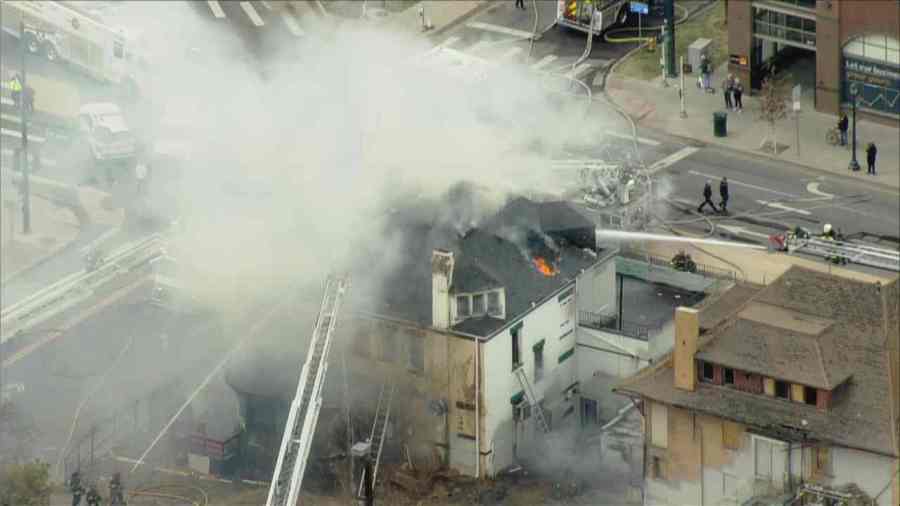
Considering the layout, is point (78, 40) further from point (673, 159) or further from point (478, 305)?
point (478, 305)

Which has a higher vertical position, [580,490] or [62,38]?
[62,38]

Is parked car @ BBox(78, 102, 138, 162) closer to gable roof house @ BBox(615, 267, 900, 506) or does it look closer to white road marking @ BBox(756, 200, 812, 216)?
white road marking @ BBox(756, 200, 812, 216)

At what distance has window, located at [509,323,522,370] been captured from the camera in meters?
84.6

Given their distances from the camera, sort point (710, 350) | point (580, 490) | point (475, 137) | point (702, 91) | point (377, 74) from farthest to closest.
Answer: point (702, 91)
point (377, 74)
point (475, 137)
point (580, 490)
point (710, 350)

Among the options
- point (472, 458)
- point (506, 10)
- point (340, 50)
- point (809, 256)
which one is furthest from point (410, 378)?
point (506, 10)

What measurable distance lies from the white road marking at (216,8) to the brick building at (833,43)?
2089 cm

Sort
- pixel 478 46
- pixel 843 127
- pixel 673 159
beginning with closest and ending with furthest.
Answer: pixel 843 127 < pixel 673 159 < pixel 478 46

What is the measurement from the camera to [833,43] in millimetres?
104625

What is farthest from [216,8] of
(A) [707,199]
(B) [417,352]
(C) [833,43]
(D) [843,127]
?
(B) [417,352]

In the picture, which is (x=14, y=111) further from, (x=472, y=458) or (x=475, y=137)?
(x=472, y=458)

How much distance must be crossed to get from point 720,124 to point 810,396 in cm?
2886

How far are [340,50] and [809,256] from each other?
2029 centimetres

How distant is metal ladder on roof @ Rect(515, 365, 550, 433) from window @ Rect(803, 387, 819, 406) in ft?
34.4

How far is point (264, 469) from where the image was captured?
85.3 m
